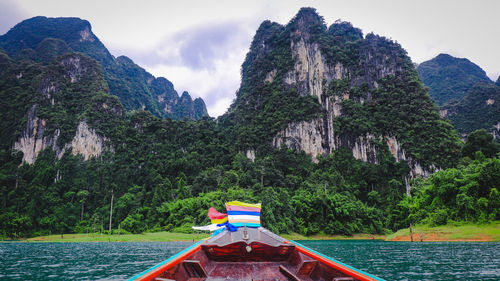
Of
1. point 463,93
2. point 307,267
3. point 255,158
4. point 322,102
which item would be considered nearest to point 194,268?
point 307,267

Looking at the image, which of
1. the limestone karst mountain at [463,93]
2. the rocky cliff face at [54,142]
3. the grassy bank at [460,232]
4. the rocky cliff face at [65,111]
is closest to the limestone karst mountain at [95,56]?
the rocky cliff face at [65,111]

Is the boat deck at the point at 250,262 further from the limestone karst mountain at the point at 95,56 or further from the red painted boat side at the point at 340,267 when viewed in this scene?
the limestone karst mountain at the point at 95,56

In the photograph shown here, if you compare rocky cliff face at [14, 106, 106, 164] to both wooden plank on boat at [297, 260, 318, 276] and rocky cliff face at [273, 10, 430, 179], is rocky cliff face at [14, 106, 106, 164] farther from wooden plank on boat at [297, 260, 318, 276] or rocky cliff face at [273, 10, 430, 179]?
wooden plank on boat at [297, 260, 318, 276]

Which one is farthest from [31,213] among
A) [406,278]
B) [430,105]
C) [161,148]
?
[430,105]

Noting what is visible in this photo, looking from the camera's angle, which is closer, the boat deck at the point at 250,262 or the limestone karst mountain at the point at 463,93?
the boat deck at the point at 250,262

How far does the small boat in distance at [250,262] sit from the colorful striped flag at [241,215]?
0.16 meters

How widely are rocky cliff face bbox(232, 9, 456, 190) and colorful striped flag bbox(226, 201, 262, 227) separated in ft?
202

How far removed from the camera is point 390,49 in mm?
77750

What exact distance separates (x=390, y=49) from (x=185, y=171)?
221ft

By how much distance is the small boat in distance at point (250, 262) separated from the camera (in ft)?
12.1

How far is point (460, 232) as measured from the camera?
82.2ft

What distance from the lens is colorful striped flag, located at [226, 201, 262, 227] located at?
231 inches

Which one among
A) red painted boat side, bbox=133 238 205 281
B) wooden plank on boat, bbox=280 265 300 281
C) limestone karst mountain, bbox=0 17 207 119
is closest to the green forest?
limestone karst mountain, bbox=0 17 207 119

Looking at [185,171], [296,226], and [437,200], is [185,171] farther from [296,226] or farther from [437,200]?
[437,200]
